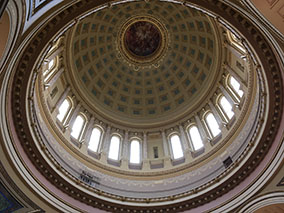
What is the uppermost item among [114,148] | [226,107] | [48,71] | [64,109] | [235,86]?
[48,71]

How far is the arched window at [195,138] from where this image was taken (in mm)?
24478

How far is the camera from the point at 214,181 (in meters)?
18.1

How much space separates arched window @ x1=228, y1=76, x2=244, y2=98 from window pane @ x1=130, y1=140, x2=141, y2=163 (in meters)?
10.1

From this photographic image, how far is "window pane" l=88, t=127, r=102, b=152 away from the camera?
80.5 feet

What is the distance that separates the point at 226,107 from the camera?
2453 centimetres

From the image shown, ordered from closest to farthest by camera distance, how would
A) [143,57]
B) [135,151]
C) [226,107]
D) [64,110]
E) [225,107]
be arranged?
[226,107] → [225,107] → [64,110] → [135,151] → [143,57]

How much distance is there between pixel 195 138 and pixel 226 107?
385 cm

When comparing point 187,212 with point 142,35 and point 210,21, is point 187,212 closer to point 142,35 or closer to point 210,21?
point 210,21

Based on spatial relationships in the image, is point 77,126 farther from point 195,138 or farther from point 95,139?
point 195,138

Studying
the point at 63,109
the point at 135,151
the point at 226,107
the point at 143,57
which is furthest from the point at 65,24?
the point at 143,57

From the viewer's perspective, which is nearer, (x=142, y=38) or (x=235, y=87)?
(x=235, y=87)

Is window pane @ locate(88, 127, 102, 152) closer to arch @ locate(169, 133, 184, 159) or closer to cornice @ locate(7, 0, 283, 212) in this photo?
arch @ locate(169, 133, 184, 159)

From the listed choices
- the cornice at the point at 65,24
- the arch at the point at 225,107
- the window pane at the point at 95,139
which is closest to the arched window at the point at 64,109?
the window pane at the point at 95,139

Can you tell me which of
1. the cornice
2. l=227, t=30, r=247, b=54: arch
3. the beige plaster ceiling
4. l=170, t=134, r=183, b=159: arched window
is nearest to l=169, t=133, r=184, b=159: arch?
l=170, t=134, r=183, b=159: arched window
